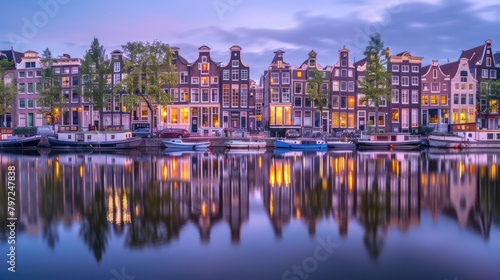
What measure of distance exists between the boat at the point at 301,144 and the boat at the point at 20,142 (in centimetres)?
2782

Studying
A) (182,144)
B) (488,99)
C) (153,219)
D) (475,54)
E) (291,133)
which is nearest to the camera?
(153,219)

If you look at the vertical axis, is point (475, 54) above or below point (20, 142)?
above

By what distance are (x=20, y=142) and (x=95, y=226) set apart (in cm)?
4147

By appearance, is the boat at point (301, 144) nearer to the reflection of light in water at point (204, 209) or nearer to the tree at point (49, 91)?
the tree at point (49, 91)

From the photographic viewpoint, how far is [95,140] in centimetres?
4928

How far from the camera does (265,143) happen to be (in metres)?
52.2

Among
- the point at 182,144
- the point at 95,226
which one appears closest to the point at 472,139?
the point at 182,144

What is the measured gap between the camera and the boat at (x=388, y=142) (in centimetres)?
5184

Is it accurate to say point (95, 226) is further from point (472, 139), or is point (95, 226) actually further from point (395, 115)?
point (395, 115)

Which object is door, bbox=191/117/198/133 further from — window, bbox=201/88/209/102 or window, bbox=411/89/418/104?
window, bbox=411/89/418/104

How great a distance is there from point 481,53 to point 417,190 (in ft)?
180

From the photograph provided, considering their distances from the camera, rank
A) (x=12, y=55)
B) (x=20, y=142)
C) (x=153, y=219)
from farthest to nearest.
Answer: (x=12, y=55) → (x=20, y=142) → (x=153, y=219)

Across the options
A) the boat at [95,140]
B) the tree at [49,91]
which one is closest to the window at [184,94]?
the boat at [95,140]

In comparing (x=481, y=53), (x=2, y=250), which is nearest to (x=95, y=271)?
(x=2, y=250)
